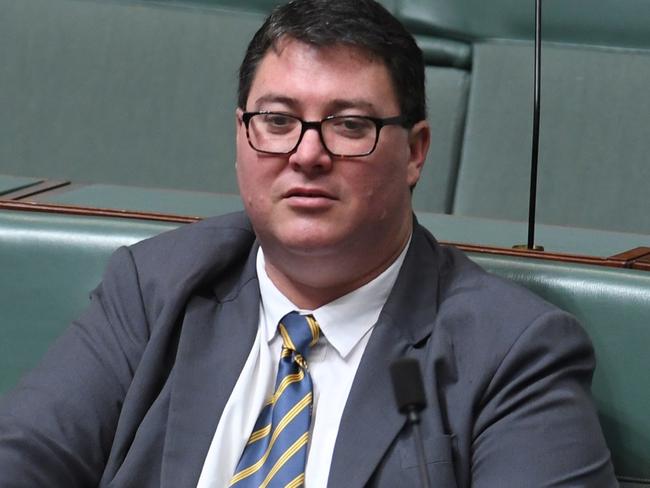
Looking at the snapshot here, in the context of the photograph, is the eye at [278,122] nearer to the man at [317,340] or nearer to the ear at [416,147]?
the man at [317,340]

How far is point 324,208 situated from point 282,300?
4.7 inches

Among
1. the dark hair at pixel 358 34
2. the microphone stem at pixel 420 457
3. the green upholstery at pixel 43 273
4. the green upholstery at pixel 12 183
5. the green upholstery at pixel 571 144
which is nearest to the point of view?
the microphone stem at pixel 420 457

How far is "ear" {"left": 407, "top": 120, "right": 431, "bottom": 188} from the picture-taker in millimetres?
1207

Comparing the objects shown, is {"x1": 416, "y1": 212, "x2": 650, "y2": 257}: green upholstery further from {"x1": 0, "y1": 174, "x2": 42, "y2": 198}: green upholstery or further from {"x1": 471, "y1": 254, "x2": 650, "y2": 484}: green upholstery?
{"x1": 0, "y1": 174, "x2": 42, "y2": 198}: green upholstery

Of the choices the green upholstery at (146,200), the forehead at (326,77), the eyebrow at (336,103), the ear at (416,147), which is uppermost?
the forehead at (326,77)

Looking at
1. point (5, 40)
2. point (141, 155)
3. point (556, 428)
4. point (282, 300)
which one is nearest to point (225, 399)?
point (282, 300)

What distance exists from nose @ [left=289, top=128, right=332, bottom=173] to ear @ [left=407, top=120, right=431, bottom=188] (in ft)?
0.34

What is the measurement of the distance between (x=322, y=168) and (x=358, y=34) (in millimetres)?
124

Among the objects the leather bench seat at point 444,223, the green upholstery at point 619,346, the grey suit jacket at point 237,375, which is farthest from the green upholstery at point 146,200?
the green upholstery at point 619,346

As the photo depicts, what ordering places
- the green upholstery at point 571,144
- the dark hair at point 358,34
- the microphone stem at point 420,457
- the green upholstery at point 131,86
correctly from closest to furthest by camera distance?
the microphone stem at point 420,457 → the dark hair at point 358,34 → the green upholstery at point 571,144 → the green upholstery at point 131,86

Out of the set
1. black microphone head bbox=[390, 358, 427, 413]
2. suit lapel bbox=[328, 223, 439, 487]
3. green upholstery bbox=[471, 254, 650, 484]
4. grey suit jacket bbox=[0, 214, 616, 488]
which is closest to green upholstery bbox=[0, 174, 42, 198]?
grey suit jacket bbox=[0, 214, 616, 488]

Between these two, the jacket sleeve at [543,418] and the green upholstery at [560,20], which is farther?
the green upholstery at [560,20]

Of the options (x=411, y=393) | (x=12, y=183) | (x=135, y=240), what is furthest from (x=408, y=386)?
(x=12, y=183)

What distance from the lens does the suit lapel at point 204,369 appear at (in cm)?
115
